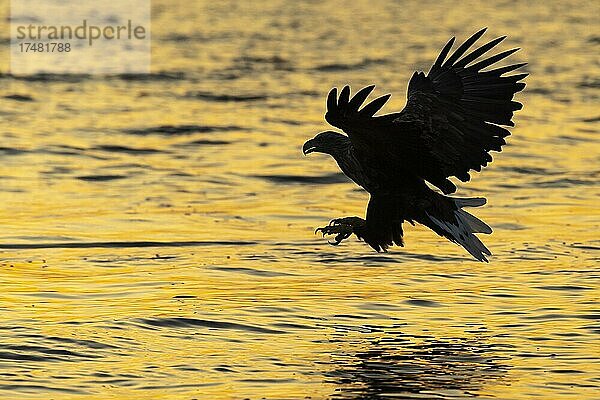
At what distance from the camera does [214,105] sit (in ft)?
58.8

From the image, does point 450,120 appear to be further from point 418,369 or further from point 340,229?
point 418,369

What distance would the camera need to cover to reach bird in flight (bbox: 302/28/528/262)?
8461 millimetres

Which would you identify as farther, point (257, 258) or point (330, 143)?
point (257, 258)

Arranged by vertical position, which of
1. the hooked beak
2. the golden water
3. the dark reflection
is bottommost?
the dark reflection

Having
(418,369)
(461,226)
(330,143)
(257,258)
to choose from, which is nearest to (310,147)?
(330,143)

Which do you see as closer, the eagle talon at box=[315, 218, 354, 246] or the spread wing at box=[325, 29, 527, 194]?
the spread wing at box=[325, 29, 527, 194]

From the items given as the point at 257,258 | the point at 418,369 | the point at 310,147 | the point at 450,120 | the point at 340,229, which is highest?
the point at 450,120

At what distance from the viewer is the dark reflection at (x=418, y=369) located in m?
7.35

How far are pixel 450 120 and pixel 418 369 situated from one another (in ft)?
4.88

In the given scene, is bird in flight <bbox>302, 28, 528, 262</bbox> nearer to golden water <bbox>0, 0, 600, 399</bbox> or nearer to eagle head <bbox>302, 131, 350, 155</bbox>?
eagle head <bbox>302, 131, 350, 155</bbox>

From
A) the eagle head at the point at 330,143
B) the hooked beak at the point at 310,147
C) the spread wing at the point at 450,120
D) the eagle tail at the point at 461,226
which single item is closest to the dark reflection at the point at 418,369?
the eagle tail at the point at 461,226

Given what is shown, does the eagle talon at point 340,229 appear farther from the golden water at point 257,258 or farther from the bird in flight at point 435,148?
the golden water at point 257,258

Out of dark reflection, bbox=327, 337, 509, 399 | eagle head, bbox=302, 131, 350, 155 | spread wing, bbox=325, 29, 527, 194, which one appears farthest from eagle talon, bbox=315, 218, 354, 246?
dark reflection, bbox=327, 337, 509, 399

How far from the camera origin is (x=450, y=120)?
28.1 feet
